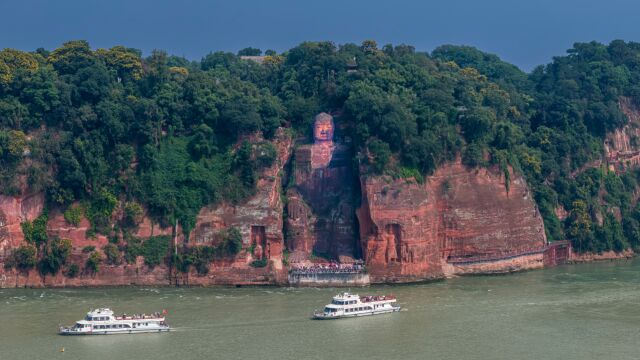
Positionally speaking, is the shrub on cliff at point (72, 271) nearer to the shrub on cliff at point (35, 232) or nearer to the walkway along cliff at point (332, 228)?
the walkway along cliff at point (332, 228)

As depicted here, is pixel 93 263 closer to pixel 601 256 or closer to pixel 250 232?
pixel 250 232

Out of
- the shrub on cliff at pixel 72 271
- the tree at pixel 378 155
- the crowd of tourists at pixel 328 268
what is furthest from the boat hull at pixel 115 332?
the tree at pixel 378 155

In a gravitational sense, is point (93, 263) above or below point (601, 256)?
below

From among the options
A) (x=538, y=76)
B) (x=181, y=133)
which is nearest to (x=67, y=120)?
(x=181, y=133)

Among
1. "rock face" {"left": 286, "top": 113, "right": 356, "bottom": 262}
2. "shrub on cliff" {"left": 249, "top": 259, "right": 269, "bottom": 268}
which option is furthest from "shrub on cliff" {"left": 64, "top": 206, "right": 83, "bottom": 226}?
"rock face" {"left": 286, "top": 113, "right": 356, "bottom": 262}

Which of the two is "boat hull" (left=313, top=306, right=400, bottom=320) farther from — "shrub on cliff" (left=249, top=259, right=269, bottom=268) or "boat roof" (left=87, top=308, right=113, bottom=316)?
"shrub on cliff" (left=249, top=259, right=269, bottom=268)

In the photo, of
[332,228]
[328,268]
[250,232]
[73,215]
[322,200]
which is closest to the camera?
[328,268]

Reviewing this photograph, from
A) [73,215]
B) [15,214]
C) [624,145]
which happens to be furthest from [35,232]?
[624,145]

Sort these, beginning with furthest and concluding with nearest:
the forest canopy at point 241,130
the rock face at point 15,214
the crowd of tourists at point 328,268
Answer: the forest canopy at point 241,130
the crowd of tourists at point 328,268
the rock face at point 15,214
